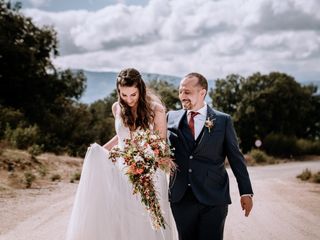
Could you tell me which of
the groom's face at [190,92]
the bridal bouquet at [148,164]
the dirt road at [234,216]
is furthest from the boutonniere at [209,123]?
the dirt road at [234,216]

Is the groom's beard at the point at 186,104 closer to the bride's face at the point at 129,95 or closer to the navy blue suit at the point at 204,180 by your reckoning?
the navy blue suit at the point at 204,180

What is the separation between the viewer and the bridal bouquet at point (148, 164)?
460 cm

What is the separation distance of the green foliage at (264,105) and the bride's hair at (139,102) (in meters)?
45.1

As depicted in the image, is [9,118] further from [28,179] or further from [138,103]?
[138,103]

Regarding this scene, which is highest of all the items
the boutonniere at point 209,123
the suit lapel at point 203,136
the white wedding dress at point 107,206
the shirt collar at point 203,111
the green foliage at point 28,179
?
the shirt collar at point 203,111

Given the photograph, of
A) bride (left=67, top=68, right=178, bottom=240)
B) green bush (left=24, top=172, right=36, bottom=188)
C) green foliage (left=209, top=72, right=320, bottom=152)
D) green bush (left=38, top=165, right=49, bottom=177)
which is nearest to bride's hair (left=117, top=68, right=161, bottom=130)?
bride (left=67, top=68, right=178, bottom=240)

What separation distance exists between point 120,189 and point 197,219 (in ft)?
3.40

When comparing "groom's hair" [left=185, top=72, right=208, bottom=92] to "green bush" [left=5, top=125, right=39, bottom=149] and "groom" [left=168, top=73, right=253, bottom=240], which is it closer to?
"groom" [left=168, top=73, right=253, bottom=240]

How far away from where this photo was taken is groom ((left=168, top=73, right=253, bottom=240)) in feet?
14.9

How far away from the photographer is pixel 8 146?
21.1 metres

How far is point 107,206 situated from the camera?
5.16m

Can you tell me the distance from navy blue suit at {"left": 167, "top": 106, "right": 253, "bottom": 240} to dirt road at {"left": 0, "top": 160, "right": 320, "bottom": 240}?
11.4 ft

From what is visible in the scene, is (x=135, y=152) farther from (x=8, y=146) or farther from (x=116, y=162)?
(x=8, y=146)

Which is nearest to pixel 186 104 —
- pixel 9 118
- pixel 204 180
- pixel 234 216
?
pixel 204 180
